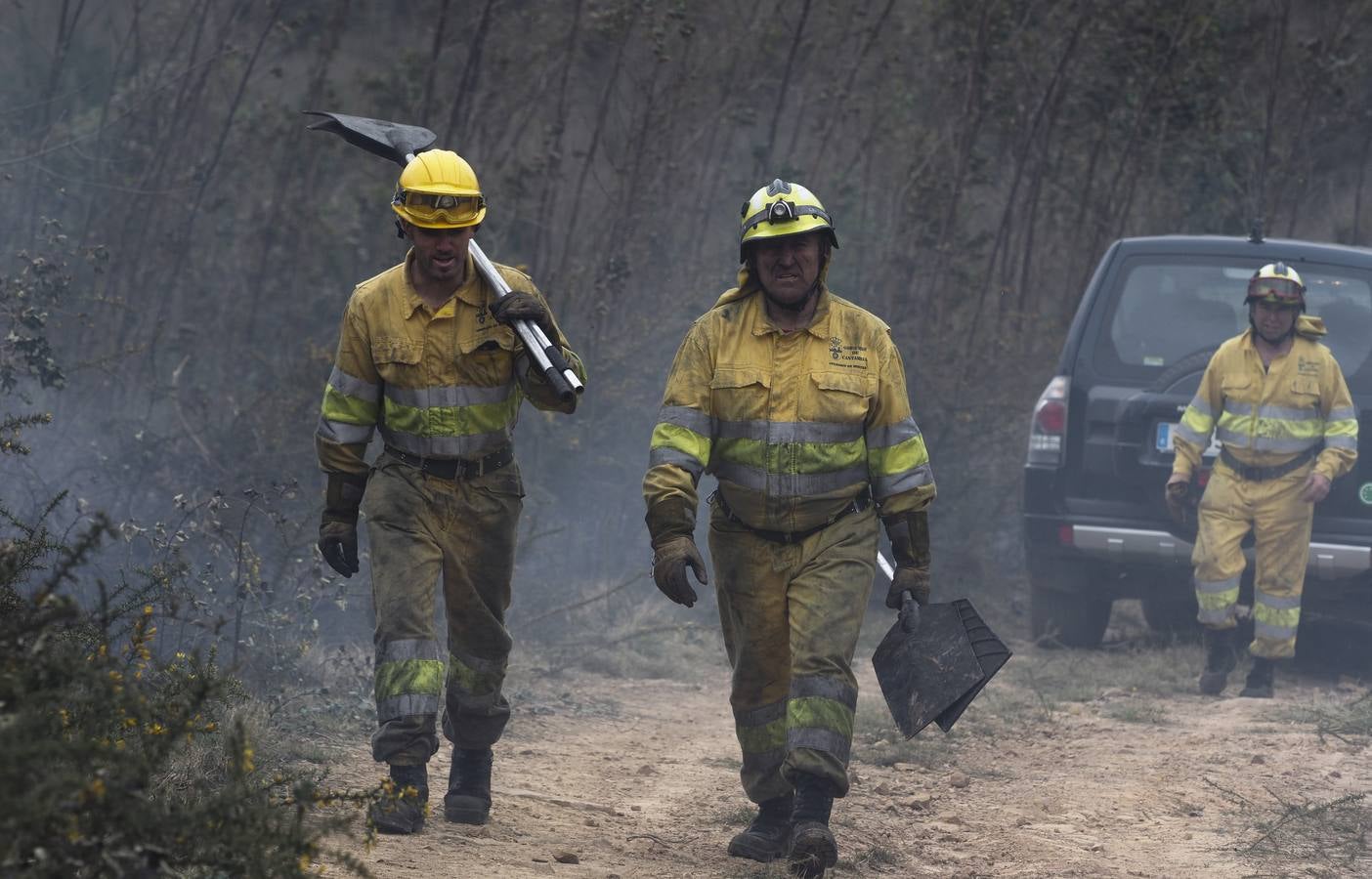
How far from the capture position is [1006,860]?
198 inches

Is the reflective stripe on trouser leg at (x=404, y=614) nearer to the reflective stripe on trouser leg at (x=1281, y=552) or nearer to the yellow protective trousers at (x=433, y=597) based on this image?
the yellow protective trousers at (x=433, y=597)

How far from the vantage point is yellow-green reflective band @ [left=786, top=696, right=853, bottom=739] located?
181 inches

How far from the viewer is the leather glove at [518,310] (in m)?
4.77

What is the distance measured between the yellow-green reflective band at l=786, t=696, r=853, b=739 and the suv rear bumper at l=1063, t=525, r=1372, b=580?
4123mm

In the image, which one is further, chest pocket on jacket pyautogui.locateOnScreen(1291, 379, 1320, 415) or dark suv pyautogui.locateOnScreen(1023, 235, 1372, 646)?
dark suv pyautogui.locateOnScreen(1023, 235, 1372, 646)

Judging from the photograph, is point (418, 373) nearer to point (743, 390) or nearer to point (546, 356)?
point (546, 356)

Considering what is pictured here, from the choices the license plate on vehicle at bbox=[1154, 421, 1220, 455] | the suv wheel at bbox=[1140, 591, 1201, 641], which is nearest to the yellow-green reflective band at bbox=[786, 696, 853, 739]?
the license plate on vehicle at bbox=[1154, 421, 1220, 455]

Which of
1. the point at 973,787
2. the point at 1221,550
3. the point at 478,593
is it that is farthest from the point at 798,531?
the point at 1221,550

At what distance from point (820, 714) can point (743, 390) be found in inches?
35.4

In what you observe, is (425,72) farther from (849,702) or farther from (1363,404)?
(849,702)

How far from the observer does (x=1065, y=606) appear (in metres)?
9.02

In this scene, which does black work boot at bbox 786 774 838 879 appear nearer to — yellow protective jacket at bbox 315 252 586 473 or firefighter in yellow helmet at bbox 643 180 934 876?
firefighter in yellow helmet at bbox 643 180 934 876

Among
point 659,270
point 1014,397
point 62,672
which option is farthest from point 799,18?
point 62,672

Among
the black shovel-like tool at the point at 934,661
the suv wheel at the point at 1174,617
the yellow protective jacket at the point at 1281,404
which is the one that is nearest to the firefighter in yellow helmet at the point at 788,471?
the black shovel-like tool at the point at 934,661
